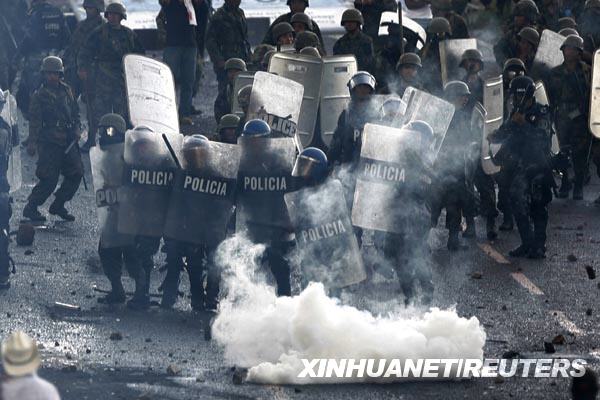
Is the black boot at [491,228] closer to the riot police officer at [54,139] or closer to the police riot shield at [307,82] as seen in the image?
the police riot shield at [307,82]

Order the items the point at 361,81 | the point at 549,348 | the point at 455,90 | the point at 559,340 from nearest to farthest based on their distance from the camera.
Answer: the point at 549,348 → the point at 559,340 → the point at 361,81 → the point at 455,90

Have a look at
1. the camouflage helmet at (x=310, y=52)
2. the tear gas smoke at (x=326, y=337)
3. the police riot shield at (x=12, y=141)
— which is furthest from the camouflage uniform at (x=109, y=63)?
the tear gas smoke at (x=326, y=337)

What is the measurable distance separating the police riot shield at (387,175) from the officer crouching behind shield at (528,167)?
3160 mm

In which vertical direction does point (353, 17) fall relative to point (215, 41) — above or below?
above

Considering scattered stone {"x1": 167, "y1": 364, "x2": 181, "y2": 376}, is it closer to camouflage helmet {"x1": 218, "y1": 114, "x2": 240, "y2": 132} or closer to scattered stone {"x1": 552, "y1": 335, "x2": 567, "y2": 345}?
scattered stone {"x1": 552, "y1": 335, "x2": 567, "y2": 345}

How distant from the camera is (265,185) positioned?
50.1 ft

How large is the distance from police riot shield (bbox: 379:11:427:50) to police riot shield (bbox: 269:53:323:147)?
3.13 metres

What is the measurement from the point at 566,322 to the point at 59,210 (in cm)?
668

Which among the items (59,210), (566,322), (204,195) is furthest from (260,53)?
(566,322)

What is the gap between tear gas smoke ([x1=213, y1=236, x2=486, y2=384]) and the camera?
523 inches

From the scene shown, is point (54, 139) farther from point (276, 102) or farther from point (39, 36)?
point (39, 36)

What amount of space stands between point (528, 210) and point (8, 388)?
1001 cm

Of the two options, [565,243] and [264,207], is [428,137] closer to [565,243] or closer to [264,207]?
[264,207]

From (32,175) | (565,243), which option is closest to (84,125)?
(32,175)
